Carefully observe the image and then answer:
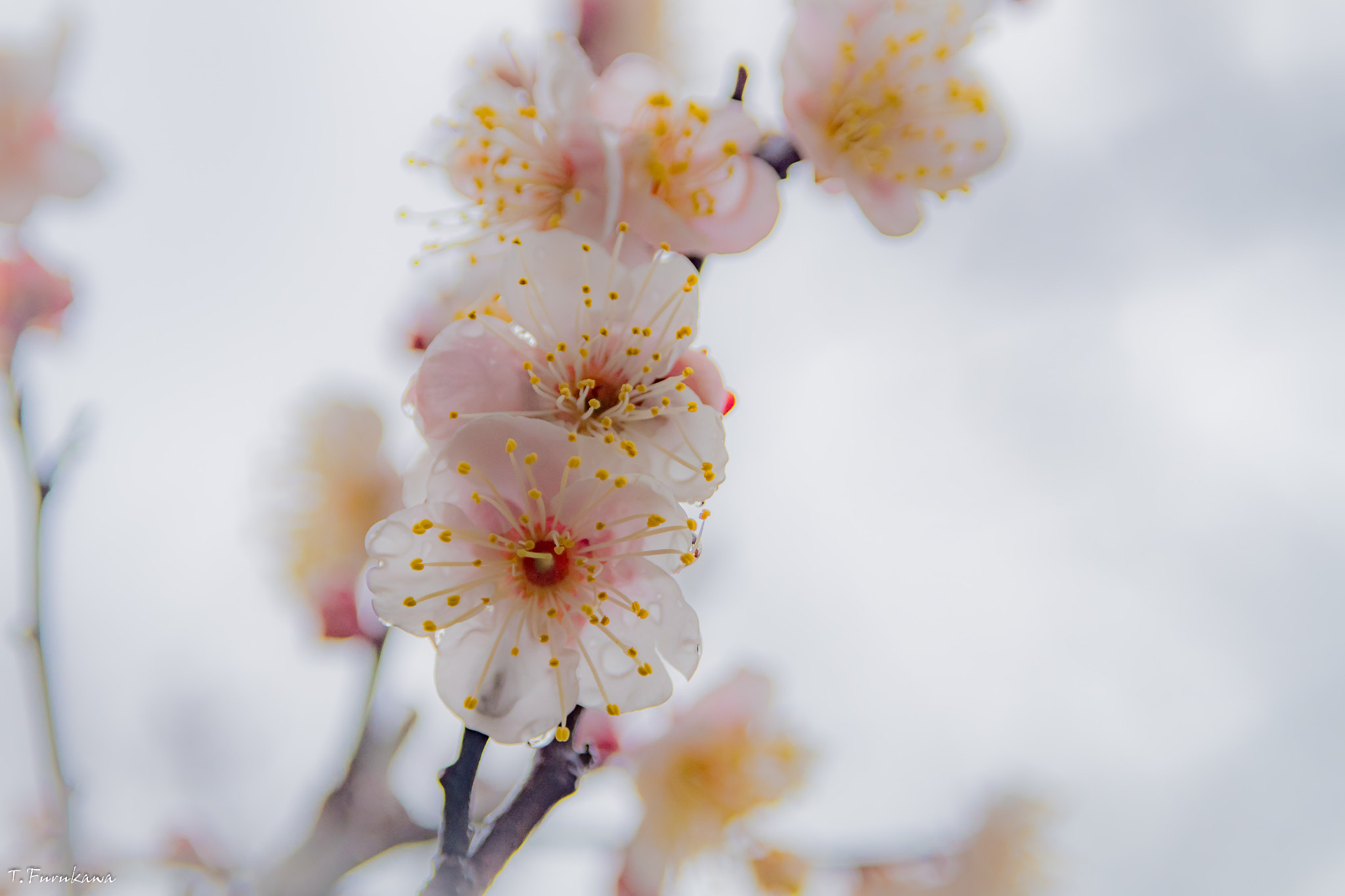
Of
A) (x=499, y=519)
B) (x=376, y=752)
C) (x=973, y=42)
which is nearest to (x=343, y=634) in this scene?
(x=376, y=752)

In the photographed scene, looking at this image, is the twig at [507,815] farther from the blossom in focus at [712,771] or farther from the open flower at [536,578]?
the blossom in focus at [712,771]

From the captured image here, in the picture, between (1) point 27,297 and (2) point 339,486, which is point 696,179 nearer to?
(2) point 339,486

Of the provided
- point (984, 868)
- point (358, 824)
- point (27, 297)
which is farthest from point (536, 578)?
point (984, 868)

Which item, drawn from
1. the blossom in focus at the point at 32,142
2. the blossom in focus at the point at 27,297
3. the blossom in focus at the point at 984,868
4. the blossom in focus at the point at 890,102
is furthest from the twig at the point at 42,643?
the blossom in focus at the point at 984,868

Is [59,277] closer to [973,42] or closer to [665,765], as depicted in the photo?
[665,765]

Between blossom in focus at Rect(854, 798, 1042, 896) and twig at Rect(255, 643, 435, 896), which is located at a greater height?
blossom in focus at Rect(854, 798, 1042, 896)

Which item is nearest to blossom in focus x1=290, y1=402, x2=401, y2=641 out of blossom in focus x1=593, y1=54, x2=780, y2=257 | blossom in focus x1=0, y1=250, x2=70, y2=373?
blossom in focus x1=0, y1=250, x2=70, y2=373

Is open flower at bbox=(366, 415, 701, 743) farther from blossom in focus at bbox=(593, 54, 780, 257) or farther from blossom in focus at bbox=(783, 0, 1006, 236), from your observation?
blossom in focus at bbox=(783, 0, 1006, 236)
